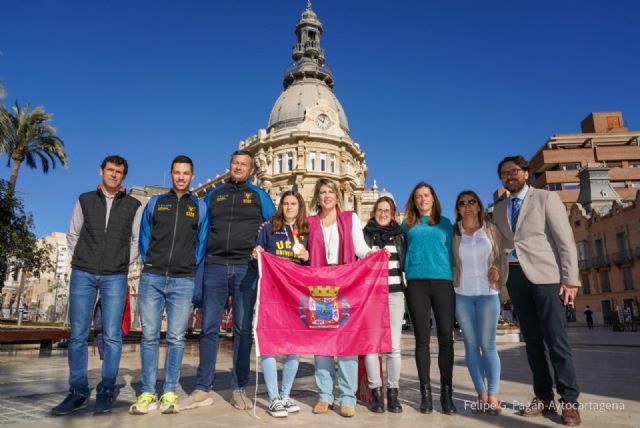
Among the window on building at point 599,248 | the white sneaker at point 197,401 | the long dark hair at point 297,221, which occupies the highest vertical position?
the window on building at point 599,248

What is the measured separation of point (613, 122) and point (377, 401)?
262 feet

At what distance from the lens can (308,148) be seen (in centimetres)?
5141

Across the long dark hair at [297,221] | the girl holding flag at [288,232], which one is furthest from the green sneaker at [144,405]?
the long dark hair at [297,221]

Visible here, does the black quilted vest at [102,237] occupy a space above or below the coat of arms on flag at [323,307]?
above

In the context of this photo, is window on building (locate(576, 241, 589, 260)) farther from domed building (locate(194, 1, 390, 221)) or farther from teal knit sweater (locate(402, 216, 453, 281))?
teal knit sweater (locate(402, 216, 453, 281))

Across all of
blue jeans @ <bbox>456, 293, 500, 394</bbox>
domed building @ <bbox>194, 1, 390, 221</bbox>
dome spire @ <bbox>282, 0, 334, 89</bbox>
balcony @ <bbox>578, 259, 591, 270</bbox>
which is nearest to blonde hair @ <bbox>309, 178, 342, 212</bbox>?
blue jeans @ <bbox>456, 293, 500, 394</bbox>

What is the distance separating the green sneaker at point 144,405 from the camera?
4.53 m

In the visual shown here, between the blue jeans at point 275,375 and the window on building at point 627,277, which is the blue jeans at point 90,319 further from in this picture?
the window on building at point 627,277

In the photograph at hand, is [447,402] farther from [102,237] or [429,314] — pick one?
[102,237]

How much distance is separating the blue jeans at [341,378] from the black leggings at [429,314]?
80 centimetres

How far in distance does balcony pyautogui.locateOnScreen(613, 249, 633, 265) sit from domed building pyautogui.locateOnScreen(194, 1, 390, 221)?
2672 centimetres

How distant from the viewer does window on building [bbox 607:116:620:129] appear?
67750 millimetres

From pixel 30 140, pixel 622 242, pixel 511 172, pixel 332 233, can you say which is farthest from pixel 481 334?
pixel 622 242

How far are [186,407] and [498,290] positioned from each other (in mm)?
3811
